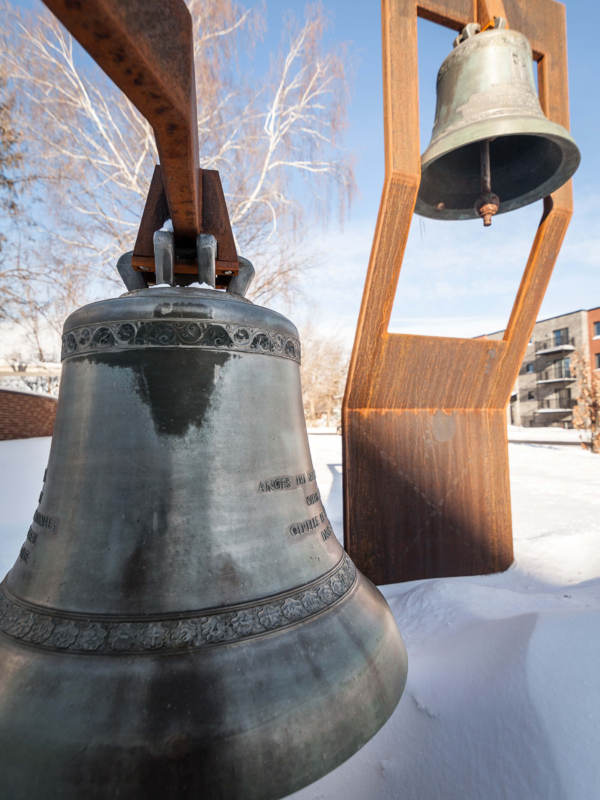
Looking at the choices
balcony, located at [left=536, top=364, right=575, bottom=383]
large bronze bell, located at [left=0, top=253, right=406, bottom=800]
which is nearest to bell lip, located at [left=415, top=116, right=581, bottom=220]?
large bronze bell, located at [left=0, top=253, right=406, bottom=800]

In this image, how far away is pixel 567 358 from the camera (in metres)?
35.3

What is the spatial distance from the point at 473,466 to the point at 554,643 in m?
1.76

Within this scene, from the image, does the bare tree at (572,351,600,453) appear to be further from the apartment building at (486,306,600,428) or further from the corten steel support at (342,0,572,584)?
the apartment building at (486,306,600,428)

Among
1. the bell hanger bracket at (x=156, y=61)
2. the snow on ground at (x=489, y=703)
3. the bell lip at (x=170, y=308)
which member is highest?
the bell hanger bracket at (x=156, y=61)

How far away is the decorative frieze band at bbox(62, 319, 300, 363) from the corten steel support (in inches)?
77.8

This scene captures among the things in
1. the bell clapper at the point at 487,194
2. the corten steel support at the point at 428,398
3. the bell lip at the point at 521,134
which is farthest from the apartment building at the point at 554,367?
the bell clapper at the point at 487,194

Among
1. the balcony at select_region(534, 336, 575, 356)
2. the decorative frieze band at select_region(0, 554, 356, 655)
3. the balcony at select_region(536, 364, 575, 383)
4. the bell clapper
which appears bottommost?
the decorative frieze band at select_region(0, 554, 356, 655)

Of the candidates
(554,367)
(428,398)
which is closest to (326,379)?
(554,367)

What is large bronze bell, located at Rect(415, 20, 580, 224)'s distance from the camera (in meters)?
2.51

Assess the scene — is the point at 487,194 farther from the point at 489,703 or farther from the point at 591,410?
the point at 591,410

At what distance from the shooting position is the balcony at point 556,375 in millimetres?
35094

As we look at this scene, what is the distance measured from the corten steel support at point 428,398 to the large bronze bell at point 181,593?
1867 millimetres

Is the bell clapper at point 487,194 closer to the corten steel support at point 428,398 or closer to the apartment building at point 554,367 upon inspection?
the corten steel support at point 428,398

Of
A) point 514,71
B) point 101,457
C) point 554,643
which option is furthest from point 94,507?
point 514,71
